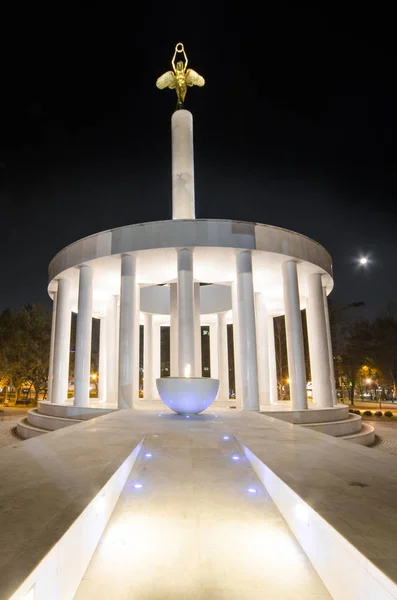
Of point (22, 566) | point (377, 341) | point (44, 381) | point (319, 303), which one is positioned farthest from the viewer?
point (377, 341)

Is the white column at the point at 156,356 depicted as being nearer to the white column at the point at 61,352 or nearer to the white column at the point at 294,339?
the white column at the point at 61,352

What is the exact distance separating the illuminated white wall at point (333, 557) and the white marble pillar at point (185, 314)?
12566 mm

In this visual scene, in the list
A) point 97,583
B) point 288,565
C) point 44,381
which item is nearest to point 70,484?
point 97,583

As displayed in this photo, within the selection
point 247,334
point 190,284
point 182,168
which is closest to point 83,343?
point 190,284

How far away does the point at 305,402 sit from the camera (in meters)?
19.2

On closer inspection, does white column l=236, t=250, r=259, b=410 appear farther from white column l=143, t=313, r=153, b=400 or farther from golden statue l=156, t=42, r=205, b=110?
white column l=143, t=313, r=153, b=400

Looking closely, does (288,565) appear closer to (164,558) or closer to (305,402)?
(164,558)

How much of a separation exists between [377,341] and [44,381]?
48.7 metres

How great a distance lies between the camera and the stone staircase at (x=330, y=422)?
16922 millimetres

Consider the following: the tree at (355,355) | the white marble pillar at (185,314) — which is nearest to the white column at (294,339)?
the white marble pillar at (185,314)

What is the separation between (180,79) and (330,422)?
2404 cm

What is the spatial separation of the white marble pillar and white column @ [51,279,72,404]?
8817mm

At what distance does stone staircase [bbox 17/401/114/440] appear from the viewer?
1788cm

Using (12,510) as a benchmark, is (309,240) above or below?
above
